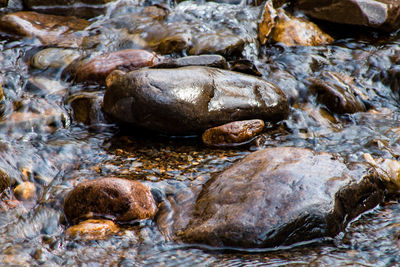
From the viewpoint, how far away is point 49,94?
237 inches

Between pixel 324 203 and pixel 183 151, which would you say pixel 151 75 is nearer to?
pixel 183 151

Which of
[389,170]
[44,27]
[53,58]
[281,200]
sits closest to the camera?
[281,200]

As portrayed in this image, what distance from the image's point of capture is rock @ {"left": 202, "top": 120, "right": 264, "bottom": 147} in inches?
201

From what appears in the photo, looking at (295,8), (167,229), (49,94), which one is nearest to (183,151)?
(167,229)

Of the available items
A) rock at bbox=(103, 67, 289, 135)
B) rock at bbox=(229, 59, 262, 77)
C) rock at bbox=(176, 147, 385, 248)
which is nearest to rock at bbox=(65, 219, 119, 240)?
rock at bbox=(176, 147, 385, 248)

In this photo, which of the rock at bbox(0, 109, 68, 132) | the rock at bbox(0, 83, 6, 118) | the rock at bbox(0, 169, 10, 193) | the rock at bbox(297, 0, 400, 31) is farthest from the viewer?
the rock at bbox(297, 0, 400, 31)

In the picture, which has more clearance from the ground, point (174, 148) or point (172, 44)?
point (172, 44)

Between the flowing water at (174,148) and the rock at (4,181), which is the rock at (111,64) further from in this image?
the rock at (4,181)

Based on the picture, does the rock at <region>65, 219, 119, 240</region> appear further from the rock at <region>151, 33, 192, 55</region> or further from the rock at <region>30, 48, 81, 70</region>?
the rock at <region>151, 33, 192, 55</region>

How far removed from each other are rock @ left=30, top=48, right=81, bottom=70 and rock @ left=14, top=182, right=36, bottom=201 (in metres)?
2.76

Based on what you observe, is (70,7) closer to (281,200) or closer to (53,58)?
(53,58)

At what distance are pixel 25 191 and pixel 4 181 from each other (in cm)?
22

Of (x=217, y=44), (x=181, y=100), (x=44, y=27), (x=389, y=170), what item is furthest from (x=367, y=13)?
(x=44, y=27)

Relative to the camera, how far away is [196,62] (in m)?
6.09
